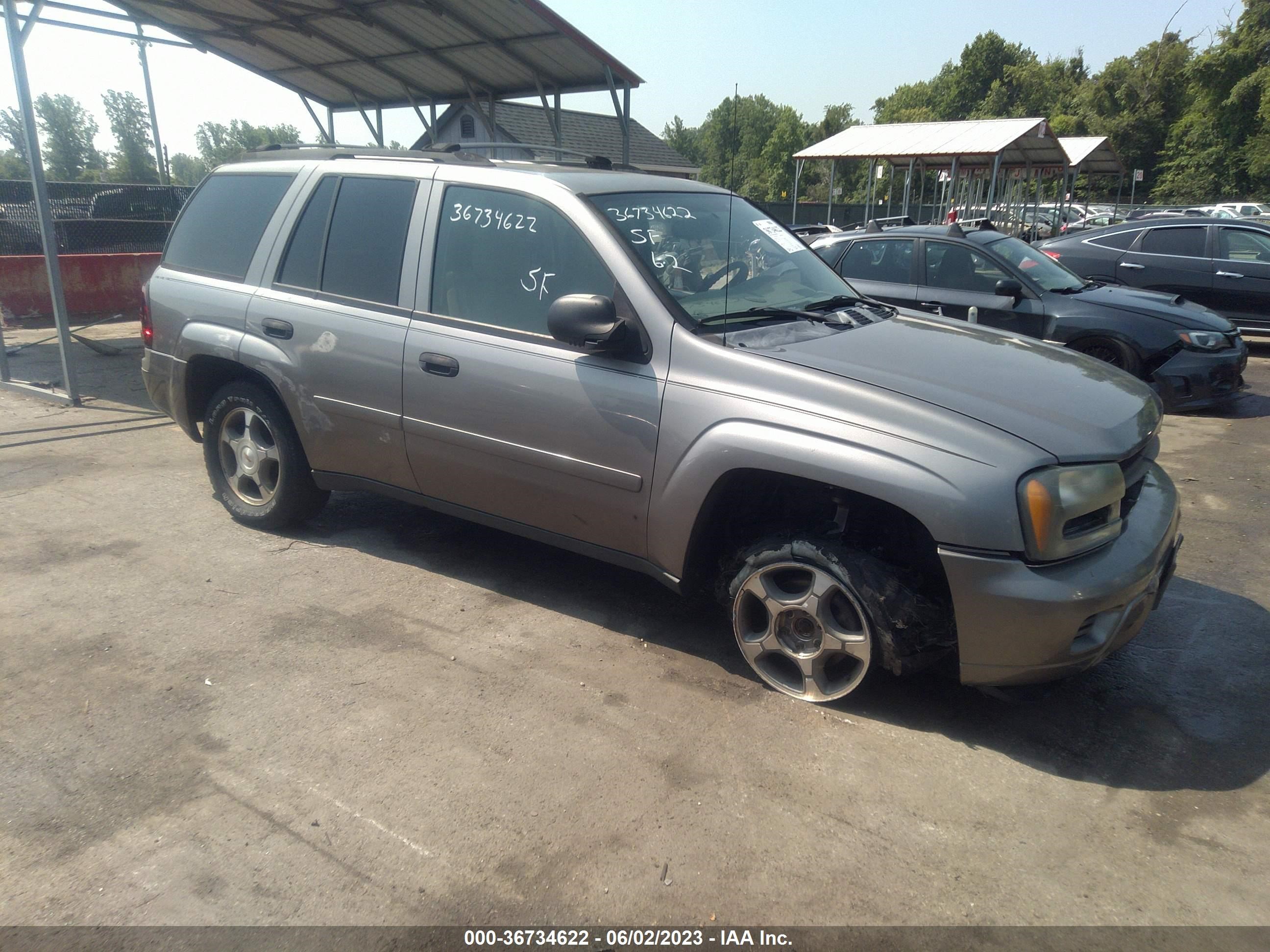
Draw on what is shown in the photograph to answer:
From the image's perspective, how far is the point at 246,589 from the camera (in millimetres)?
4258

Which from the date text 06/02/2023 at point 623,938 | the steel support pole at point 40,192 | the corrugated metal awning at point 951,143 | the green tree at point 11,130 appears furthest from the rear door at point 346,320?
the green tree at point 11,130

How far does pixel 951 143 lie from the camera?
1881 centimetres

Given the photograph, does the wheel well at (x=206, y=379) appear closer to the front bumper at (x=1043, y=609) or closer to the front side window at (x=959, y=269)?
the front bumper at (x=1043, y=609)

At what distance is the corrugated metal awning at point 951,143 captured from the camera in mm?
18094

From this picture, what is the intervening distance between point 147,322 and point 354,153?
165 centimetres

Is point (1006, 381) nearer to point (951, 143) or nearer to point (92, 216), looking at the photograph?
point (92, 216)

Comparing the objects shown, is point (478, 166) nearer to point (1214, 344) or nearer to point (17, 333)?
point (1214, 344)

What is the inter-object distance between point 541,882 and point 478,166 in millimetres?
2949

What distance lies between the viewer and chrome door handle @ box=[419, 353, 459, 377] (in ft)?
12.5

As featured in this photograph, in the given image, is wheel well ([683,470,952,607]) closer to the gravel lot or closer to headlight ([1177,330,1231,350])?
the gravel lot

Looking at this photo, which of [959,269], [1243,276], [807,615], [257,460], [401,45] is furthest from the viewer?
[401,45]

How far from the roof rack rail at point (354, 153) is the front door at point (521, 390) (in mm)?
359

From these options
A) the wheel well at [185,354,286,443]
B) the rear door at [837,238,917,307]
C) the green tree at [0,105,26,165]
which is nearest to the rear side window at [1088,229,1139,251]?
the rear door at [837,238,917,307]

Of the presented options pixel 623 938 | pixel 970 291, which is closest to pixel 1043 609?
pixel 623 938
